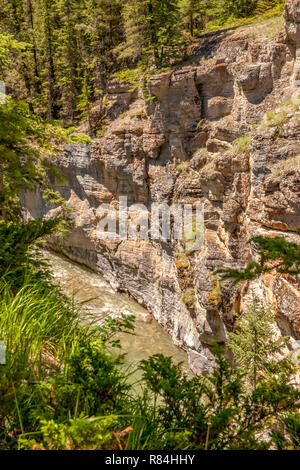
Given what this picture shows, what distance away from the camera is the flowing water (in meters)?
14.1

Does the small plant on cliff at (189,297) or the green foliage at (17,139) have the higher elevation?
the green foliage at (17,139)

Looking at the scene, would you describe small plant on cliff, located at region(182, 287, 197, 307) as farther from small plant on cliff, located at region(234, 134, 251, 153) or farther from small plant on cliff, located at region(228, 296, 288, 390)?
small plant on cliff, located at region(234, 134, 251, 153)

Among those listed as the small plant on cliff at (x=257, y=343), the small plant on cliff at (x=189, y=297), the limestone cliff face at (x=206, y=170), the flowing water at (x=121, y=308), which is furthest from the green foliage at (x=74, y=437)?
the small plant on cliff at (x=189, y=297)

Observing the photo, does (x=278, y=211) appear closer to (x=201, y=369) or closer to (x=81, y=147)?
(x=201, y=369)

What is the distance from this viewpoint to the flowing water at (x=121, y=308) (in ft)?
46.3

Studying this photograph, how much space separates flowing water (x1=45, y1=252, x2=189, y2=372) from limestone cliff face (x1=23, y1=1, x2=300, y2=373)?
62cm

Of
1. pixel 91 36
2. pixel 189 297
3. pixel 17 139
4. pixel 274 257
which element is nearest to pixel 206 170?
pixel 189 297

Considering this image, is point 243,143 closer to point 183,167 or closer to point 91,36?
point 183,167

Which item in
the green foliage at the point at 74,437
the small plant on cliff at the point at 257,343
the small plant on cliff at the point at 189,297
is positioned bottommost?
the small plant on cliff at the point at 257,343

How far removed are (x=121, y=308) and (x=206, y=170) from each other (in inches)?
371

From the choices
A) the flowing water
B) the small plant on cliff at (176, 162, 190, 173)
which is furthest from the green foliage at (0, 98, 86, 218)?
the small plant on cliff at (176, 162, 190, 173)

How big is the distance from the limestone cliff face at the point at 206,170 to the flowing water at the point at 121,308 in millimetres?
624

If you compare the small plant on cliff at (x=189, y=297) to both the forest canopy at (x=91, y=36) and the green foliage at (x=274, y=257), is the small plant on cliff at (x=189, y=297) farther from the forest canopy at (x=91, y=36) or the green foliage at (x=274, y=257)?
the forest canopy at (x=91, y=36)

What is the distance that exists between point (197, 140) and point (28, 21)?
1919cm
